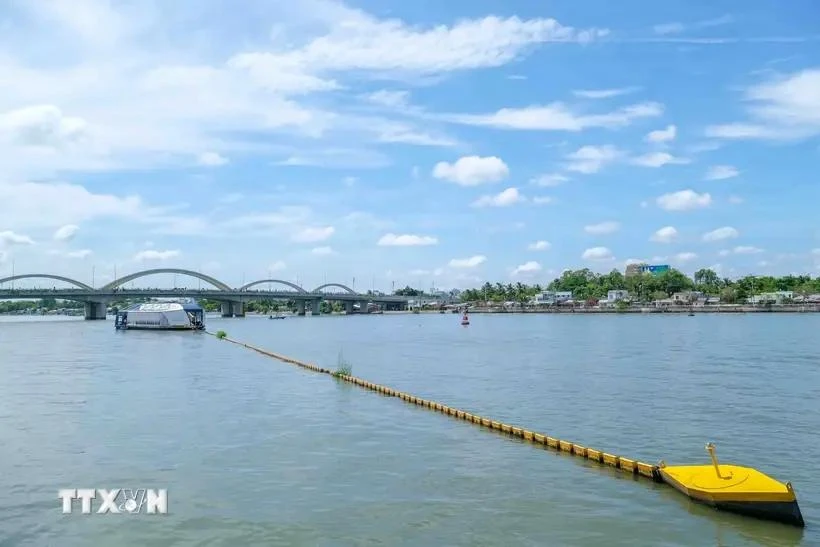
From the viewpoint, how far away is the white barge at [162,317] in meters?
122

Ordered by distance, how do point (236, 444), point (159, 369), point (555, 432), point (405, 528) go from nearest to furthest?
point (405, 528), point (236, 444), point (555, 432), point (159, 369)

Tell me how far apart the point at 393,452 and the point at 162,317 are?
10776cm

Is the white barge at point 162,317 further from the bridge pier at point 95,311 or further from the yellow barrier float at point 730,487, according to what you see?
the yellow barrier float at point 730,487

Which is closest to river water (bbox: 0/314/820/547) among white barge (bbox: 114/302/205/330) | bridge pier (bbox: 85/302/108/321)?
white barge (bbox: 114/302/205/330)

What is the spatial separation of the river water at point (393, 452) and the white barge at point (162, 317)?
73.4 meters

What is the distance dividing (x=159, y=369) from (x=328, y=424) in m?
28.8

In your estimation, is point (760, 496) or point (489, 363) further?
point (489, 363)

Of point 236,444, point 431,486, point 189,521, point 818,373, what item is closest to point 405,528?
point 431,486

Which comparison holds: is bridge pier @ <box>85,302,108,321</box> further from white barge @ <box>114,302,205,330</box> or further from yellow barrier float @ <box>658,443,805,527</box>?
yellow barrier float @ <box>658,443,805,527</box>

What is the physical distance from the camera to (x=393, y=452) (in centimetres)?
2444

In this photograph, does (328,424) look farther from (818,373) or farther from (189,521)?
(818,373)

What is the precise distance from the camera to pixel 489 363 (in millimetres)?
57156

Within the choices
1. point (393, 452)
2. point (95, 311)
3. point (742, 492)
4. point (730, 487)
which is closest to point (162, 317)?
point (95, 311)

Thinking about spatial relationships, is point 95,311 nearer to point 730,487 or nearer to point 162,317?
point 162,317
